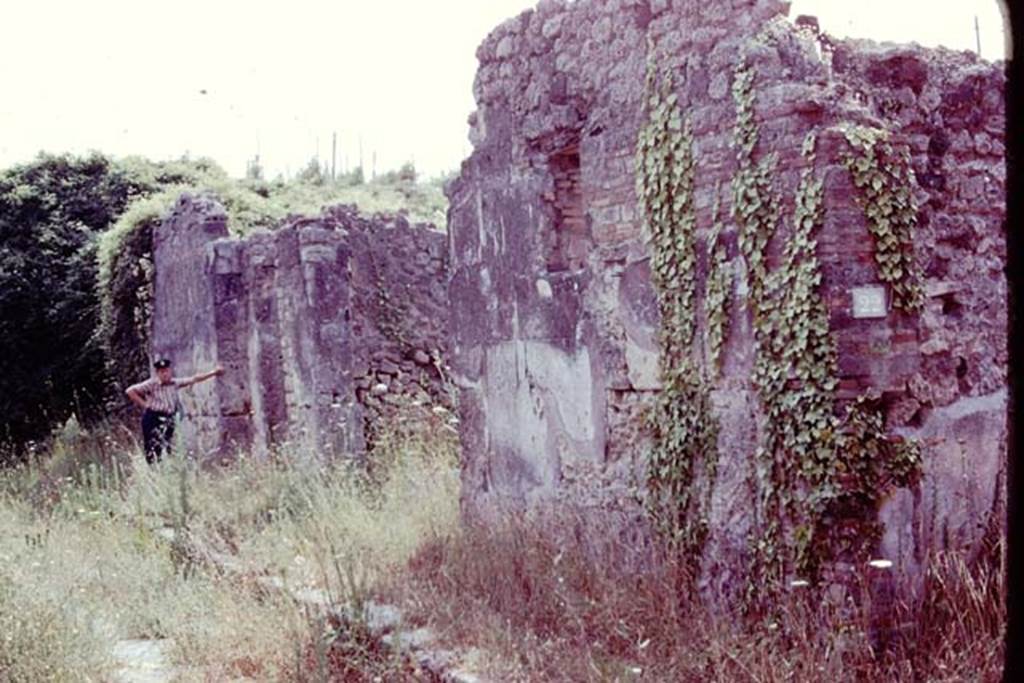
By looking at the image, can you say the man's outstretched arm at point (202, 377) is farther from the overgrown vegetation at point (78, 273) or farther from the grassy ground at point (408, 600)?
the overgrown vegetation at point (78, 273)

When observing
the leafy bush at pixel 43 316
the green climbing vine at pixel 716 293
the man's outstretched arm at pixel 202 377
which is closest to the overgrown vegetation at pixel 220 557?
the man's outstretched arm at pixel 202 377

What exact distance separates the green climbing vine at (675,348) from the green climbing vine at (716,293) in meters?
0.13

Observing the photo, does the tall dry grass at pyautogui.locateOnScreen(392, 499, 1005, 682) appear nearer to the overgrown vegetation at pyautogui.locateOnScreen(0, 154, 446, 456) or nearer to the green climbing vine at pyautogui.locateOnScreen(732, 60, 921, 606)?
the green climbing vine at pyautogui.locateOnScreen(732, 60, 921, 606)

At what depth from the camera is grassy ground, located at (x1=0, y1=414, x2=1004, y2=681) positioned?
16.2ft

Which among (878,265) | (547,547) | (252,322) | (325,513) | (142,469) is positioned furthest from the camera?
(252,322)

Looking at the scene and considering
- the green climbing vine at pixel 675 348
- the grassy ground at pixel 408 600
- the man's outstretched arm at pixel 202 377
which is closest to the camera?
the grassy ground at pixel 408 600

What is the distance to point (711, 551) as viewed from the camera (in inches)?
227

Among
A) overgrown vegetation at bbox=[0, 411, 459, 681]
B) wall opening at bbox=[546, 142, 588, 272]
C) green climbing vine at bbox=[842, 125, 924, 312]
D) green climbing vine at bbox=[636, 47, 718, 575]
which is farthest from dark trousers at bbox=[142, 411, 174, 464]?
green climbing vine at bbox=[842, 125, 924, 312]

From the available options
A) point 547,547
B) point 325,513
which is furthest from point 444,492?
point 547,547

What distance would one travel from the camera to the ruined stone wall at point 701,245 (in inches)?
208

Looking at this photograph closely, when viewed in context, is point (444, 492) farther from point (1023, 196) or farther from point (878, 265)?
point (1023, 196)

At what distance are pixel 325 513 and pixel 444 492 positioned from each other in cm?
93

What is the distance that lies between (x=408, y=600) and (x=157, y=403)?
21.5ft

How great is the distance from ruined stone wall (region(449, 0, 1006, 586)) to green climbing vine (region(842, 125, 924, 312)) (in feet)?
0.20
